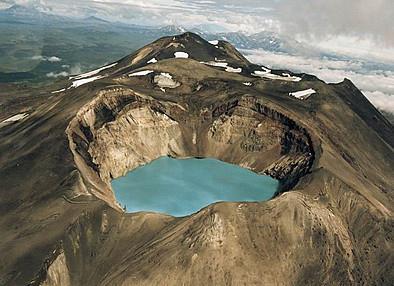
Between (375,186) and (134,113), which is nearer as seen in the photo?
(375,186)

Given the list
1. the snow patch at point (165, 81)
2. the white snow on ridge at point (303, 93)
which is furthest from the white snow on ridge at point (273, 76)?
the snow patch at point (165, 81)

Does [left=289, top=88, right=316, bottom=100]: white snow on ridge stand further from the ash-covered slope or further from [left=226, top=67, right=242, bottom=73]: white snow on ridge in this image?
[left=226, top=67, right=242, bottom=73]: white snow on ridge

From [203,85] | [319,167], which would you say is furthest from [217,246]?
[203,85]

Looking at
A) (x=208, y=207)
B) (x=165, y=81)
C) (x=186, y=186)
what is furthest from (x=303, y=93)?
(x=208, y=207)

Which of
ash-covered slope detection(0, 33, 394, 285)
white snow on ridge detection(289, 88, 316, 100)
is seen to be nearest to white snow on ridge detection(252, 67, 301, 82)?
ash-covered slope detection(0, 33, 394, 285)

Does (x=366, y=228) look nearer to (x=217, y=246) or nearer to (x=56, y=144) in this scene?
(x=217, y=246)
